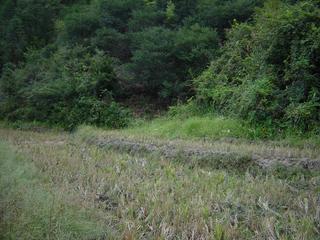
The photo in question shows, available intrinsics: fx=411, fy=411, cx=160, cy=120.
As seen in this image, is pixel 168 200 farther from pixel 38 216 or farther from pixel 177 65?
pixel 177 65

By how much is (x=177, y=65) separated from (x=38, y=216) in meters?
13.0

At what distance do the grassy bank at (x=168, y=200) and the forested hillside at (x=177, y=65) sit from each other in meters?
4.48

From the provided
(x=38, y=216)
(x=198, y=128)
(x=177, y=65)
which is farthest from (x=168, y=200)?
(x=177, y=65)

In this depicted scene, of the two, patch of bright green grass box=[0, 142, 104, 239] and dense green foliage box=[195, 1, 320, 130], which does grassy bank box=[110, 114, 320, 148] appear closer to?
dense green foliage box=[195, 1, 320, 130]

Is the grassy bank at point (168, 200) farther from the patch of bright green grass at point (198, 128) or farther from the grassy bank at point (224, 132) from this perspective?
the patch of bright green grass at point (198, 128)

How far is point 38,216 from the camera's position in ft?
14.7

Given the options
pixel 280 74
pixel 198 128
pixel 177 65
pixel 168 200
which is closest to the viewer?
pixel 168 200

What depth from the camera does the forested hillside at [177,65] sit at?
37.2 ft

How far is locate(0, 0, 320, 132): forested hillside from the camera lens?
11336mm

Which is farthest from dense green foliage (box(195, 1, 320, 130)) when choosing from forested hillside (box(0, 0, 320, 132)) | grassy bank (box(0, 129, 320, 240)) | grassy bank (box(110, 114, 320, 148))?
grassy bank (box(0, 129, 320, 240))

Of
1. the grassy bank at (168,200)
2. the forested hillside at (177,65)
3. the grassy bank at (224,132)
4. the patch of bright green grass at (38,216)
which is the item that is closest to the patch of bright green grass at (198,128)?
the grassy bank at (224,132)

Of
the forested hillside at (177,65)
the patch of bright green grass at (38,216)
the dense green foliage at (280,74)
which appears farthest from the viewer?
the forested hillside at (177,65)

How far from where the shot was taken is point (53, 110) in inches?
707

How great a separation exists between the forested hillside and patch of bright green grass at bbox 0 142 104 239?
712 centimetres
